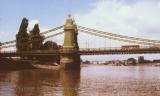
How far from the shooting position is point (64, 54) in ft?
364

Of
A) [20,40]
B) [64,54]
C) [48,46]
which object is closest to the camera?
[64,54]

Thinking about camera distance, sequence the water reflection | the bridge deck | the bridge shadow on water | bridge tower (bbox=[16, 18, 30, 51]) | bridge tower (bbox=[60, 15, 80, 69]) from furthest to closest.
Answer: bridge tower (bbox=[16, 18, 30, 51])
bridge tower (bbox=[60, 15, 80, 69])
the bridge deck
the water reflection
the bridge shadow on water

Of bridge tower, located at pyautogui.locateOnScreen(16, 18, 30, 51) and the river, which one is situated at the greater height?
bridge tower, located at pyautogui.locateOnScreen(16, 18, 30, 51)

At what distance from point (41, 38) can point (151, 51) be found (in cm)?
3686

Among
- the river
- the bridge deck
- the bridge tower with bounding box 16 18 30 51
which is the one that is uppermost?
the bridge tower with bounding box 16 18 30 51

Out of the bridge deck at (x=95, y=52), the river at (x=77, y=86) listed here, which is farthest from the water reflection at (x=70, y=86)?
the bridge deck at (x=95, y=52)

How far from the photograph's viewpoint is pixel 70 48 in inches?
4422

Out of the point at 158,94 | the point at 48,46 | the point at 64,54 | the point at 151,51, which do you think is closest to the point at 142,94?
the point at 158,94

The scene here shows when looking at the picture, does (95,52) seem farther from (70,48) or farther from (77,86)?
(77,86)

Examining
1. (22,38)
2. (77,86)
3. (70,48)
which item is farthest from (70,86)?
(22,38)

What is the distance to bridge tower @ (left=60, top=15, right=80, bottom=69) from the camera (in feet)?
363

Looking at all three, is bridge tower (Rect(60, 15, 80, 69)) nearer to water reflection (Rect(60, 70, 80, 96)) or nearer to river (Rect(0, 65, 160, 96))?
river (Rect(0, 65, 160, 96))

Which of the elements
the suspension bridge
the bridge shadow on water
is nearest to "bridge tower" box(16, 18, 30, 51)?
the suspension bridge

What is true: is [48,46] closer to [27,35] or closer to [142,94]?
[27,35]
